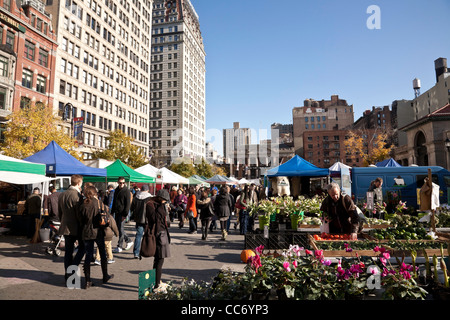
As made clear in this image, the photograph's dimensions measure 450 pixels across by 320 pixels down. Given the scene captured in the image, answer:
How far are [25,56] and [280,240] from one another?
37980mm

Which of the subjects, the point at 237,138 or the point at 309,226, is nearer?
the point at 309,226

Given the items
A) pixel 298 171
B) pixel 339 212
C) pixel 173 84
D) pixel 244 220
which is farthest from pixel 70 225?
pixel 173 84

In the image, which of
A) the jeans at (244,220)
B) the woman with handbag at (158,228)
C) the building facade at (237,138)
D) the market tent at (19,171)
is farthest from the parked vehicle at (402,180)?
the building facade at (237,138)

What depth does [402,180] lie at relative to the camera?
16625mm

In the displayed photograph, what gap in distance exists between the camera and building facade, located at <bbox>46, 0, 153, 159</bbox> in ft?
136

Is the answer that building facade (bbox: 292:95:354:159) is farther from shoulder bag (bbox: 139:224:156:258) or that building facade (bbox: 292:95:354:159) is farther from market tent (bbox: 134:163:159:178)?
shoulder bag (bbox: 139:224:156:258)

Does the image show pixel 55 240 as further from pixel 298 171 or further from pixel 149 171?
pixel 298 171

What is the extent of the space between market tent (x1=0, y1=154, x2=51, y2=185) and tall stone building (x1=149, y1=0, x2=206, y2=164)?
75.9 meters

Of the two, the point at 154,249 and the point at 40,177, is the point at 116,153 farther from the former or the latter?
the point at 154,249

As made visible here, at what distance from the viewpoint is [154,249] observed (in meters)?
5.53

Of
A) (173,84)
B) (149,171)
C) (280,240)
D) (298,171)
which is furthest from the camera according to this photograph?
(173,84)

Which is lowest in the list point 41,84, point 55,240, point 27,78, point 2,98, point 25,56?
point 55,240

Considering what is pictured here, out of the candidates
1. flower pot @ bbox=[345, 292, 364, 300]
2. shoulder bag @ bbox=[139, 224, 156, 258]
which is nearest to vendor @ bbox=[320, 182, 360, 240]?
flower pot @ bbox=[345, 292, 364, 300]
